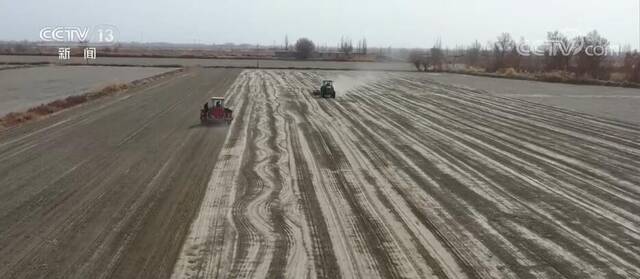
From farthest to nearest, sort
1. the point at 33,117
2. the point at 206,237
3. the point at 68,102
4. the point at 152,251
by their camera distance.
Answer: the point at 68,102
the point at 33,117
the point at 206,237
the point at 152,251

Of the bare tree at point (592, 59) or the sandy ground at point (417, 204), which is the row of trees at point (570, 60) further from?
the sandy ground at point (417, 204)

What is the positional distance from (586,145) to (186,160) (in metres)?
13.2

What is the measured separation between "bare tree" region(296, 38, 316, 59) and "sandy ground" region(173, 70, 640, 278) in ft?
366

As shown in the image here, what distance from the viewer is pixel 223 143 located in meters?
16.8

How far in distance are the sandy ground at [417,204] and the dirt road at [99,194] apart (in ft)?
1.81

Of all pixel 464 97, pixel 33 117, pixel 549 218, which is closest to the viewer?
pixel 549 218

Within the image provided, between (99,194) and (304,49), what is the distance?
412 feet

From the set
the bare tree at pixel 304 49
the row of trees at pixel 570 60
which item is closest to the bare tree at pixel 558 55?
the row of trees at pixel 570 60

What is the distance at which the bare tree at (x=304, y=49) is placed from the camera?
13121cm

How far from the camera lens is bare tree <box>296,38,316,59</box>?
131 metres

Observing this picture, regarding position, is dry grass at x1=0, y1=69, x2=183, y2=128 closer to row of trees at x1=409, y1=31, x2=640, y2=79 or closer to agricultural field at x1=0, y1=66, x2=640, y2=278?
agricultural field at x1=0, y1=66, x2=640, y2=278

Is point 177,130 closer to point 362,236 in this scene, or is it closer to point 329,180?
point 329,180

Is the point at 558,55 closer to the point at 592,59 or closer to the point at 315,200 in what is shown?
the point at 592,59

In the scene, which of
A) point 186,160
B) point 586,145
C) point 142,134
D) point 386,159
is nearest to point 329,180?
point 386,159
